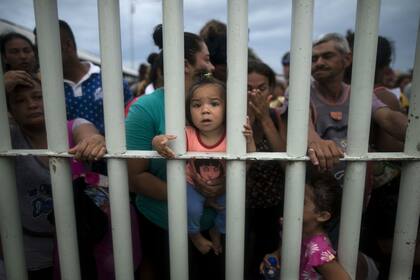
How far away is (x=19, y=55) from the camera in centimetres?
200

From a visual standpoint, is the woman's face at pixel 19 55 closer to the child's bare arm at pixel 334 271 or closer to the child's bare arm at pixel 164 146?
the child's bare arm at pixel 164 146

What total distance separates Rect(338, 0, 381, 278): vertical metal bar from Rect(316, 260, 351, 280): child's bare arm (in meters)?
0.03

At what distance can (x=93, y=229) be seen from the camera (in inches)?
50.7

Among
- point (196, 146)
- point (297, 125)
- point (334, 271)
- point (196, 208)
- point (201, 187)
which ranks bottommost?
point (334, 271)

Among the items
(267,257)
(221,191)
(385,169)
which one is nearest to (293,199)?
(221,191)

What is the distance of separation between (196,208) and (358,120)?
0.76 m

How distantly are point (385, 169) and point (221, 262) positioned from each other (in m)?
1.09

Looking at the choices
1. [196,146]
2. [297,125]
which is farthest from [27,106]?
[297,125]

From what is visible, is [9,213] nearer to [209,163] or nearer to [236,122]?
[209,163]

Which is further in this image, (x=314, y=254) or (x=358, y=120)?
(x=314, y=254)

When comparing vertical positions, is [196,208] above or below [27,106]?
below

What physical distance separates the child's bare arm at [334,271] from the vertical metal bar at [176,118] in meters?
0.52

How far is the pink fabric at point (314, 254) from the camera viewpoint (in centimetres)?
110

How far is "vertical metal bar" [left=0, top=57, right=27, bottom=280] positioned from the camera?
41.3 inches
